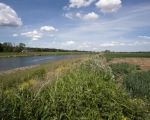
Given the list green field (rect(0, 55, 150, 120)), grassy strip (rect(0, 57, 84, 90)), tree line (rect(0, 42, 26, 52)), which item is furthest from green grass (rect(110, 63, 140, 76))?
tree line (rect(0, 42, 26, 52))

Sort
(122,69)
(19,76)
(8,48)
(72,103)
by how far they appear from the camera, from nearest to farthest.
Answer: (72,103) < (19,76) < (122,69) < (8,48)

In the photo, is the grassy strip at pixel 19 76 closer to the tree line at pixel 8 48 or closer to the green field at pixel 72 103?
the green field at pixel 72 103

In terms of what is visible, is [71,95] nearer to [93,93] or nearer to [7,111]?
[93,93]

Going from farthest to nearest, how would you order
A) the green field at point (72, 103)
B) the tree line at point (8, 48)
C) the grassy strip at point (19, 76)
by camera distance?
the tree line at point (8, 48) < the grassy strip at point (19, 76) < the green field at point (72, 103)

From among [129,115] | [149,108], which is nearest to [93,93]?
[129,115]

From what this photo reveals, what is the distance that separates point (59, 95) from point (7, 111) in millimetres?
1978

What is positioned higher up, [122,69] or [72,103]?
[72,103]

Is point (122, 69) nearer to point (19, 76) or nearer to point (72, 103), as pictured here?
point (19, 76)

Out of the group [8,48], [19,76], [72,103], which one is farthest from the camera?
[8,48]

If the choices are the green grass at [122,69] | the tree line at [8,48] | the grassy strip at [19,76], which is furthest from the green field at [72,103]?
the tree line at [8,48]

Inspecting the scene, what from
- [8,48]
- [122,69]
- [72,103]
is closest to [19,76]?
[122,69]

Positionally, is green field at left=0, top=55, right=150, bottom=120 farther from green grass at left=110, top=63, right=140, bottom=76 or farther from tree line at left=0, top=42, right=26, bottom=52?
tree line at left=0, top=42, right=26, bottom=52

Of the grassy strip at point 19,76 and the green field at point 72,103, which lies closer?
the green field at point 72,103

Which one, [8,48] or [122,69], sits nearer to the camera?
[122,69]
